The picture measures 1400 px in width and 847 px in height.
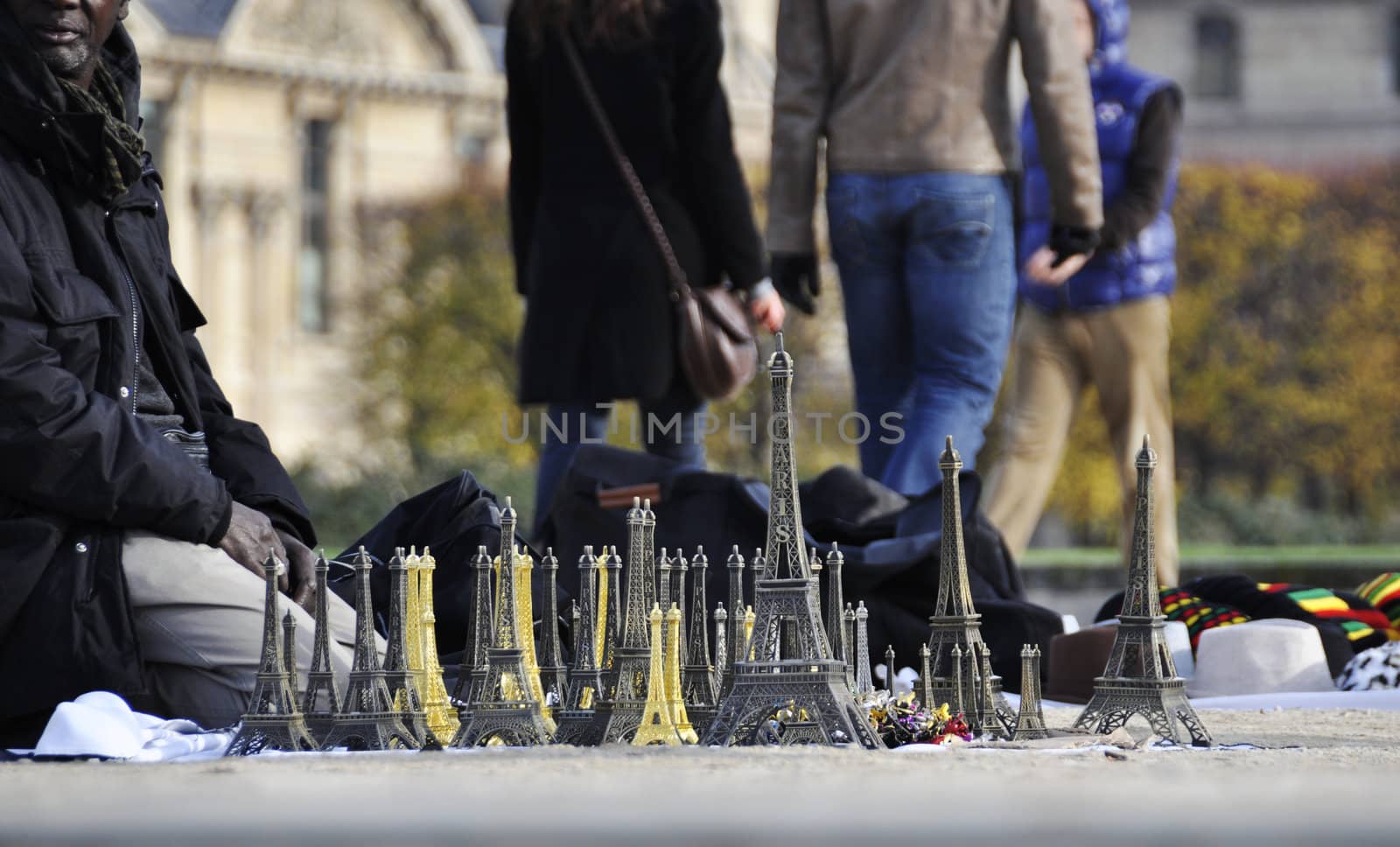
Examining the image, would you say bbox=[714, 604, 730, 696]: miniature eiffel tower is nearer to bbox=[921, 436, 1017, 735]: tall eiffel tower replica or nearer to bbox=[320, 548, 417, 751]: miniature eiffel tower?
bbox=[921, 436, 1017, 735]: tall eiffel tower replica

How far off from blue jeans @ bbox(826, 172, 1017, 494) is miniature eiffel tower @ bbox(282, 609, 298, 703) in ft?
13.5

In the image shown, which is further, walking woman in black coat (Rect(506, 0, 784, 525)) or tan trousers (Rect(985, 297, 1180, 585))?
tan trousers (Rect(985, 297, 1180, 585))

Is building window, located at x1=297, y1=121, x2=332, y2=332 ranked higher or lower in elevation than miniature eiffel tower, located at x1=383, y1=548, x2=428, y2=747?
higher

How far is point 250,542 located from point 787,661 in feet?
4.65

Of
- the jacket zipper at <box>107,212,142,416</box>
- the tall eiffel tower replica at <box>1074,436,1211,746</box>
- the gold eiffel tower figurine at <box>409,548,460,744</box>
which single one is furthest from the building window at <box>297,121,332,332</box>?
the gold eiffel tower figurine at <box>409,548,460,744</box>

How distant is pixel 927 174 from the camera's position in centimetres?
920

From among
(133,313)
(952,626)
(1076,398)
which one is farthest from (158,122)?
(952,626)

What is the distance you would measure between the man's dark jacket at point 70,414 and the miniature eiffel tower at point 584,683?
0.95 metres

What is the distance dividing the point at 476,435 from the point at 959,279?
32.8m

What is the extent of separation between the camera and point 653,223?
931 centimetres

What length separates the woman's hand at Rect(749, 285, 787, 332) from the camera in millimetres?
9391

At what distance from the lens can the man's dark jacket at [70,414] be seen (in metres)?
5.49

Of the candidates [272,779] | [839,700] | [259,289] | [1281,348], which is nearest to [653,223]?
[839,700]

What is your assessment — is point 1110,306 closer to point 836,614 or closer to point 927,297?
point 927,297
